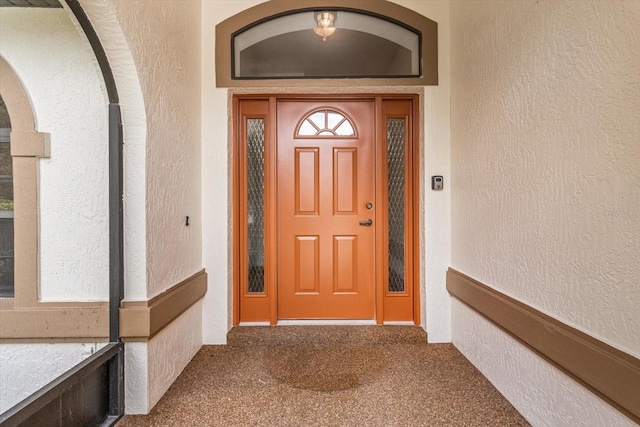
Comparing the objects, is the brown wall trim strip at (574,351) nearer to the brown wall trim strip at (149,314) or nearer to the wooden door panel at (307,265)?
the wooden door panel at (307,265)

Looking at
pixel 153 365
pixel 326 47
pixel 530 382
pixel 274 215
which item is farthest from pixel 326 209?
pixel 530 382

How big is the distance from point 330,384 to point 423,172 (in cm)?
159

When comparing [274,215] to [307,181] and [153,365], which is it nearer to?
[307,181]

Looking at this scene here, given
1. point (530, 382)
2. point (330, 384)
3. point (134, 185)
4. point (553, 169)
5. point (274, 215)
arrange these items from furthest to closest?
point (274, 215), point (330, 384), point (134, 185), point (530, 382), point (553, 169)

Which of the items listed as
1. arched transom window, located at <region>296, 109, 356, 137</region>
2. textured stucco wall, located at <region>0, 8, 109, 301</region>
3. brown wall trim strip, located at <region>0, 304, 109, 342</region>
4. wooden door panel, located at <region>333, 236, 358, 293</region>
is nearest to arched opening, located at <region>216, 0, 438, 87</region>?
arched transom window, located at <region>296, 109, 356, 137</region>

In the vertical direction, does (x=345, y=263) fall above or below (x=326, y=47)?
below

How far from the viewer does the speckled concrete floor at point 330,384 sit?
1.62m

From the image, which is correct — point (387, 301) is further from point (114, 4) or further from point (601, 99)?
point (114, 4)

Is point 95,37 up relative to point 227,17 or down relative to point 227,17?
down

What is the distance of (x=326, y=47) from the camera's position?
2539mm

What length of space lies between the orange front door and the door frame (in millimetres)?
57

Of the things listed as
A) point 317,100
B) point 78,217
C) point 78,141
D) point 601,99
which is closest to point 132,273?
point 78,217

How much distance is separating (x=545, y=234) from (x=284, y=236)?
175cm

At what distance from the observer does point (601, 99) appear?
1.17 m
